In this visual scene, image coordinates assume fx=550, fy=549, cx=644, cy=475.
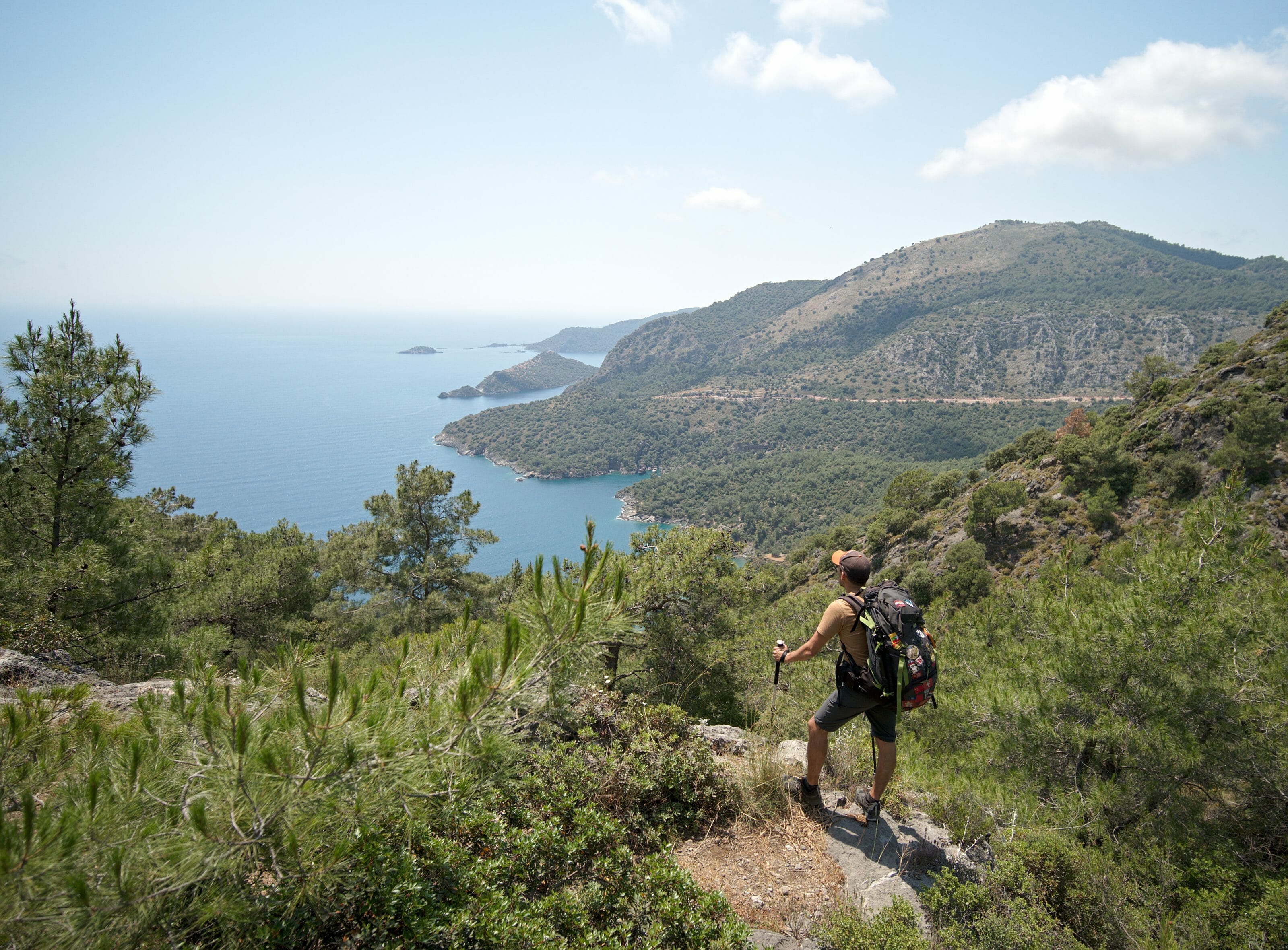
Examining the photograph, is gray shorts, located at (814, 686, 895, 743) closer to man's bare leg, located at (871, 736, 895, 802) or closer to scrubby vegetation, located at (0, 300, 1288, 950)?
man's bare leg, located at (871, 736, 895, 802)

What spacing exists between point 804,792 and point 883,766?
1.74 ft

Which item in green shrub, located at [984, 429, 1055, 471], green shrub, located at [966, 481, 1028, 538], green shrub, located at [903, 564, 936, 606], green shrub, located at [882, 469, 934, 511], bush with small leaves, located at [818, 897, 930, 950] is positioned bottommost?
green shrub, located at [903, 564, 936, 606]

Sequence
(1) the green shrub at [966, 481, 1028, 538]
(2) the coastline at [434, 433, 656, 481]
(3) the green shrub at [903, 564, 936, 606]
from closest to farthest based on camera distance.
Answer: (3) the green shrub at [903, 564, 936, 606]
(1) the green shrub at [966, 481, 1028, 538]
(2) the coastline at [434, 433, 656, 481]

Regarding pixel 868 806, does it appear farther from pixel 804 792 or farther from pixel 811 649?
→ pixel 811 649

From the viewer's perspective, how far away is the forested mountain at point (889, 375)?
8712cm

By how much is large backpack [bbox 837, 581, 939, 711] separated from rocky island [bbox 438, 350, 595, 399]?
15821cm

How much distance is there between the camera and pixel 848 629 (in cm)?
305

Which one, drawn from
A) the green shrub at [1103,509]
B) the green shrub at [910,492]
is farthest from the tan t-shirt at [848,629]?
the green shrub at [910,492]

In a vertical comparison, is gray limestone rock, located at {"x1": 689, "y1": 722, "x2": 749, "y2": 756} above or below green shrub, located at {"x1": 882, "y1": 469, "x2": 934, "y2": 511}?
above

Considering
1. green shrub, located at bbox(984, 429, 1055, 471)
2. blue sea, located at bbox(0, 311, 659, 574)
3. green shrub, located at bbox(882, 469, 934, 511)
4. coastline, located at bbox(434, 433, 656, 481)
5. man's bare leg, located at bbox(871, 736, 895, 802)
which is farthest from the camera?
coastline, located at bbox(434, 433, 656, 481)

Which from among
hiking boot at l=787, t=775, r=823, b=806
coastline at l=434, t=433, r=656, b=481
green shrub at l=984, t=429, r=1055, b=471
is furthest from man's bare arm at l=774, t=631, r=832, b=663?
coastline at l=434, t=433, r=656, b=481

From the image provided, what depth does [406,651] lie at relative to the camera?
304 centimetres

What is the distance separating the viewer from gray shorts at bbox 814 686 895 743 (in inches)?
121

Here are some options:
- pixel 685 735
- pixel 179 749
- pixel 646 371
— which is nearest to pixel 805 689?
pixel 685 735
